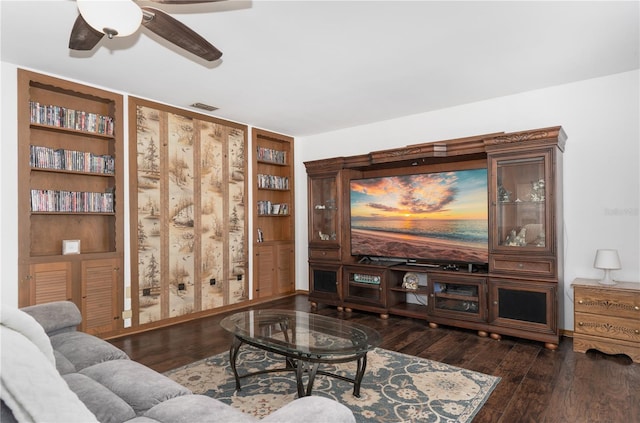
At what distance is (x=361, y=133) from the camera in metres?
5.32

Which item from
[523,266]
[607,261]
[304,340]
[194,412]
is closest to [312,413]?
[194,412]

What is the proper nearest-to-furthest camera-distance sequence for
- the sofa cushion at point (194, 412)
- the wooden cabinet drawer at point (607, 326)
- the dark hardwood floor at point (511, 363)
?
the sofa cushion at point (194, 412), the dark hardwood floor at point (511, 363), the wooden cabinet drawer at point (607, 326)

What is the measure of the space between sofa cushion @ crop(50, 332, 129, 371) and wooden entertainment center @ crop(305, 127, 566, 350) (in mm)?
3155

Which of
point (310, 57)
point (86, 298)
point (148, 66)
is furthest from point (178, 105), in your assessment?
point (86, 298)

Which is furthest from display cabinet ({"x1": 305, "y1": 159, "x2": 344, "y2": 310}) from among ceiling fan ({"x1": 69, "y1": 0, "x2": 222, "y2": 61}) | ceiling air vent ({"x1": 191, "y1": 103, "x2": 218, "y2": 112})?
ceiling fan ({"x1": 69, "y1": 0, "x2": 222, "y2": 61})

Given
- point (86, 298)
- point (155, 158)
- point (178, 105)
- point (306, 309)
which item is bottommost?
point (306, 309)

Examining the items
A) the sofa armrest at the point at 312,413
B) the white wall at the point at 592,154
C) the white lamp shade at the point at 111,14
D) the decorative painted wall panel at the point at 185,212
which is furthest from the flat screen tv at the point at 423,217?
the white lamp shade at the point at 111,14

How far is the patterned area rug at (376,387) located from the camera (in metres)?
2.24

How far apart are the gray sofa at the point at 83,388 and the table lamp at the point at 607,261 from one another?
10.3 ft

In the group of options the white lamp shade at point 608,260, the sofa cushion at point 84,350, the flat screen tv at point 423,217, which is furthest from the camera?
the flat screen tv at point 423,217

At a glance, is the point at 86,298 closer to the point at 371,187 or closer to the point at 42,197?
the point at 42,197

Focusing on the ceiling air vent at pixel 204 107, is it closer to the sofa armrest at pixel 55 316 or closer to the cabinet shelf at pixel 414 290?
the sofa armrest at pixel 55 316

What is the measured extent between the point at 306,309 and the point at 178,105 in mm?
3072

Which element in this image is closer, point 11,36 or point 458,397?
point 458,397
